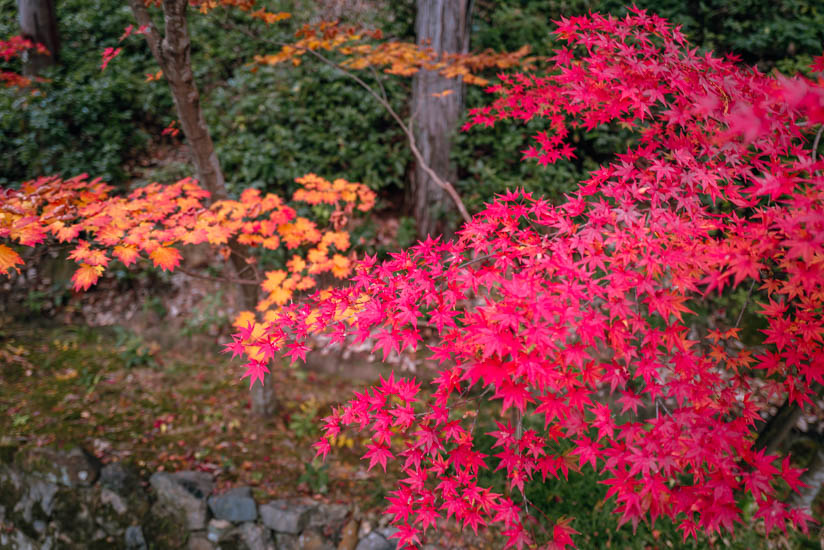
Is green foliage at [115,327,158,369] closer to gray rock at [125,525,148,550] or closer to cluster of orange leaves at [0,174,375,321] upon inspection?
gray rock at [125,525,148,550]

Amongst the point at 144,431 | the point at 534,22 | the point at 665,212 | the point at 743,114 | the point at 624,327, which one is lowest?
the point at 144,431

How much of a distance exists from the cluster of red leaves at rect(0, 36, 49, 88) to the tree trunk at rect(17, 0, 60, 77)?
0.27 ft

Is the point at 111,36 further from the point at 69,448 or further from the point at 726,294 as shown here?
the point at 726,294

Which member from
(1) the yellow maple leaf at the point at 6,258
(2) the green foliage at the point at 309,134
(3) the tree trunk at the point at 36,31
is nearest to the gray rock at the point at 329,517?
(1) the yellow maple leaf at the point at 6,258

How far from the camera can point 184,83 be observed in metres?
2.71

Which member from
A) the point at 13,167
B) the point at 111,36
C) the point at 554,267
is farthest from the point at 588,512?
the point at 111,36

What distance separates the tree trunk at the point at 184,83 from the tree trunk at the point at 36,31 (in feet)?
14.3

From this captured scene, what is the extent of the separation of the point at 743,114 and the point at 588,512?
9.02 ft

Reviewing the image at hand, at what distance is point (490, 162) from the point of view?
4.66 meters

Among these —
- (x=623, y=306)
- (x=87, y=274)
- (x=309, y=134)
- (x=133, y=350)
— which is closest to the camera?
(x=623, y=306)

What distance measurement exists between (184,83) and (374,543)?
11.4ft

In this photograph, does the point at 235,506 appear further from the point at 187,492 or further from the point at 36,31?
the point at 36,31

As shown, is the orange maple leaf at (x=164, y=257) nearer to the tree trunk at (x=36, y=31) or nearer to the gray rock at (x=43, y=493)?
the gray rock at (x=43, y=493)

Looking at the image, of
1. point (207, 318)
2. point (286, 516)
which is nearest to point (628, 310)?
point (286, 516)
